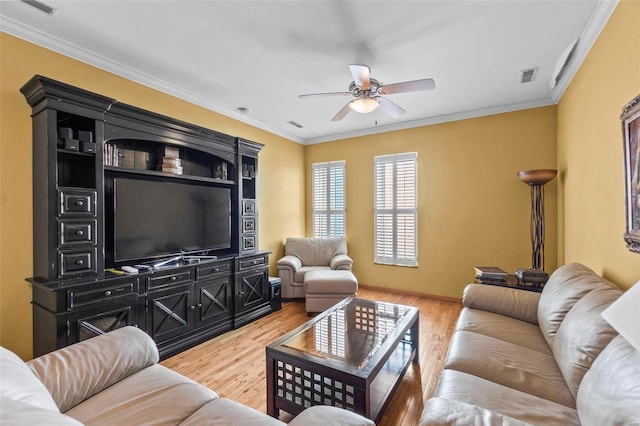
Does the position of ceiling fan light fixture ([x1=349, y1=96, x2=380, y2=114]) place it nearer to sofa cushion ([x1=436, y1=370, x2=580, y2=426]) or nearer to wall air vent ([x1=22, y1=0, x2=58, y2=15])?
sofa cushion ([x1=436, y1=370, x2=580, y2=426])

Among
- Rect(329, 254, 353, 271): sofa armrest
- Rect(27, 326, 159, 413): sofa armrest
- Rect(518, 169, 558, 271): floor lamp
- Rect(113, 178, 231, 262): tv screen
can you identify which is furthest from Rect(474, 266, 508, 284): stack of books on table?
Rect(27, 326, 159, 413): sofa armrest

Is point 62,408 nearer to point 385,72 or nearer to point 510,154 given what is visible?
point 385,72

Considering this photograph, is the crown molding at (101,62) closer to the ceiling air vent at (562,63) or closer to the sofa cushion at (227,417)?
the sofa cushion at (227,417)

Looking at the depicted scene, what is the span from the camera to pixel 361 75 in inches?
89.6

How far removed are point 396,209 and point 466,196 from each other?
3.43 feet

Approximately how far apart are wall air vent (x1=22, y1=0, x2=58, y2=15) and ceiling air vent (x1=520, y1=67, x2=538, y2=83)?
4.12 m

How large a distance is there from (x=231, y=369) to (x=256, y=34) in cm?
284

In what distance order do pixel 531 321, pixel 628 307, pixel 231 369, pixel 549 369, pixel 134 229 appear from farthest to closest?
pixel 134 229
pixel 231 369
pixel 531 321
pixel 549 369
pixel 628 307

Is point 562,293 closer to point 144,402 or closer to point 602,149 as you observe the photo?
point 602,149

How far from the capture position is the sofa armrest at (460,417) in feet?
3.34

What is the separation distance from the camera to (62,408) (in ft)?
4.09

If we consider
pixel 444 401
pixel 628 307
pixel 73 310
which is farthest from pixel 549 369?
pixel 73 310

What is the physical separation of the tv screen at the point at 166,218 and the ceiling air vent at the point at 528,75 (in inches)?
143

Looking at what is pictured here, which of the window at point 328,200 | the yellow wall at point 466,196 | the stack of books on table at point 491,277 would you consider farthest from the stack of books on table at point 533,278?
the window at point 328,200
